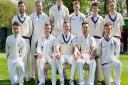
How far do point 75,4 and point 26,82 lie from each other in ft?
9.54

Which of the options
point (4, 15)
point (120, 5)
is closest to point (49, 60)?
point (120, 5)

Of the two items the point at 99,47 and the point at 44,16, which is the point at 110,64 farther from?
the point at 44,16

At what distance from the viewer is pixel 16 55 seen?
39.8ft

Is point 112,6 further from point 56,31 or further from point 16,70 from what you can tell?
point 16,70

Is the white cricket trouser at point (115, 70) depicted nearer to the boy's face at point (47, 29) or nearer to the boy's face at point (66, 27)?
the boy's face at point (66, 27)

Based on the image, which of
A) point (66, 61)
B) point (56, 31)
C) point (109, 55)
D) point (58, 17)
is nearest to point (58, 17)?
point (58, 17)

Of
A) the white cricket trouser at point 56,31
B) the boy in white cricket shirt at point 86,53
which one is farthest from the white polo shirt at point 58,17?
the boy in white cricket shirt at point 86,53

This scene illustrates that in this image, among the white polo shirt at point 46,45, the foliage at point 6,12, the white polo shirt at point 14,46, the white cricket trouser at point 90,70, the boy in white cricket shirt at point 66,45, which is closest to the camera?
the white cricket trouser at point 90,70

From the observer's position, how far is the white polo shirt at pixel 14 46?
1212cm

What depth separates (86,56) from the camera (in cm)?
1195

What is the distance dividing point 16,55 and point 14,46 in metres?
0.27

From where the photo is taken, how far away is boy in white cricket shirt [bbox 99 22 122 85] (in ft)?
39.1

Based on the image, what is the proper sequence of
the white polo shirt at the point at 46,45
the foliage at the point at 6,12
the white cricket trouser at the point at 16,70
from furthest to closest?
the foliage at the point at 6,12 → the white polo shirt at the point at 46,45 → the white cricket trouser at the point at 16,70

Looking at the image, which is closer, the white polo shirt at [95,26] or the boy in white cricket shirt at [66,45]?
the boy in white cricket shirt at [66,45]
